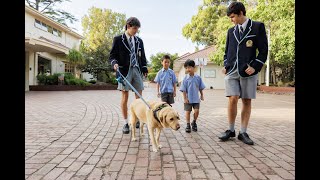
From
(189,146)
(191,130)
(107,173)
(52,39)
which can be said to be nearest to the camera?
(107,173)

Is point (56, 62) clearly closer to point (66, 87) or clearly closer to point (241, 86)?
point (66, 87)

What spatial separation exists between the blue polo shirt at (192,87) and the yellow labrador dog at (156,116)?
1.33 metres

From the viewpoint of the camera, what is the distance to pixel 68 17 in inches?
1452

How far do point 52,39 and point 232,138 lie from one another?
983 inches

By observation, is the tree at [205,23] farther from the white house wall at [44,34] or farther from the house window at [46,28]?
the house window at [46,28]

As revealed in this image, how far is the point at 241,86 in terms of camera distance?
4.25 meters

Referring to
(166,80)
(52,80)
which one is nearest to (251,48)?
(166,80)

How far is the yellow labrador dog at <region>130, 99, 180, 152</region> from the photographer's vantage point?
3.34m

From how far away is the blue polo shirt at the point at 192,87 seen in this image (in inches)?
210

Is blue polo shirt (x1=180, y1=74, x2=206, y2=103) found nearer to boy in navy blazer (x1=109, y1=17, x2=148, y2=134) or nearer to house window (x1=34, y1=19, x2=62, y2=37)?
boy in navy blazer (x1=109, y1=17, x2=148, y2=134)

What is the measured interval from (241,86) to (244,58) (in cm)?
44

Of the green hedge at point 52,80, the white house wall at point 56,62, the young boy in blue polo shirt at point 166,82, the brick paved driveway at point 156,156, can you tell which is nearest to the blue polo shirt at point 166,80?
the young boy in blue polo shirt at point 166,82

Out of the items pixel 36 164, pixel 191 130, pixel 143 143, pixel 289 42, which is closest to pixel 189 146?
pixel 143 143
